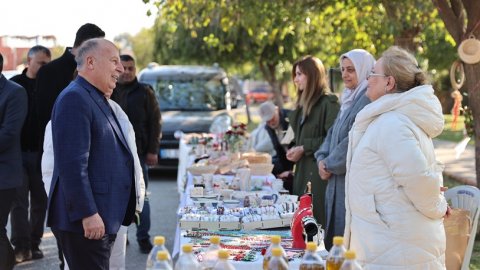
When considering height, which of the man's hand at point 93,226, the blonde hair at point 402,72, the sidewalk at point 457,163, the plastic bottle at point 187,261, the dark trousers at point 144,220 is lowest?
the sidewalk at point 457,163

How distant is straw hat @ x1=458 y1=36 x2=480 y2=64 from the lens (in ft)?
24.8

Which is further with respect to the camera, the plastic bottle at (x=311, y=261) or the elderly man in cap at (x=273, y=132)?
the elderly man in cap at (x=273, y=132)

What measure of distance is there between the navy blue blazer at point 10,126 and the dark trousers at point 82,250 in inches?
75.1

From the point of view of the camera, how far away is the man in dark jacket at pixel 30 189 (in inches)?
278

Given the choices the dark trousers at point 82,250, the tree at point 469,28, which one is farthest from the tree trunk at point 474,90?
the dark trousers at point 82,250

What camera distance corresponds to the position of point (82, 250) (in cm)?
390

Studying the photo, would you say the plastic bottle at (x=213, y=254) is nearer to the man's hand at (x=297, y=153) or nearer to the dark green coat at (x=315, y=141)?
the dark green coat at (x=315, y=141)

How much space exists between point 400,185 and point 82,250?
166cm

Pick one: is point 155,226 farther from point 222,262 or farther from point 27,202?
point 222,262

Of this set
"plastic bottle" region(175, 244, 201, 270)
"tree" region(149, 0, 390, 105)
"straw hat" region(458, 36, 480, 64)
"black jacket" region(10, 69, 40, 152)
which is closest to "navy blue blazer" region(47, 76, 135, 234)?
"plastic bottle" region(175, 244, 201, 270)

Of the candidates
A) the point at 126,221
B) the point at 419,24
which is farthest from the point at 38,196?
the point at 419,24

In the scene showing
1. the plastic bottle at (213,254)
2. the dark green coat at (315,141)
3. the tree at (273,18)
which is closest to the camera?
the plastic bottle at (213,254)

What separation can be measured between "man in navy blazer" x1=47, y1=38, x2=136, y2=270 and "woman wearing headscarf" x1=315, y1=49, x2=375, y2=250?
1747 millimetres

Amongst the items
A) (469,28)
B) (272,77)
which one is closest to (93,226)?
(469,28)
